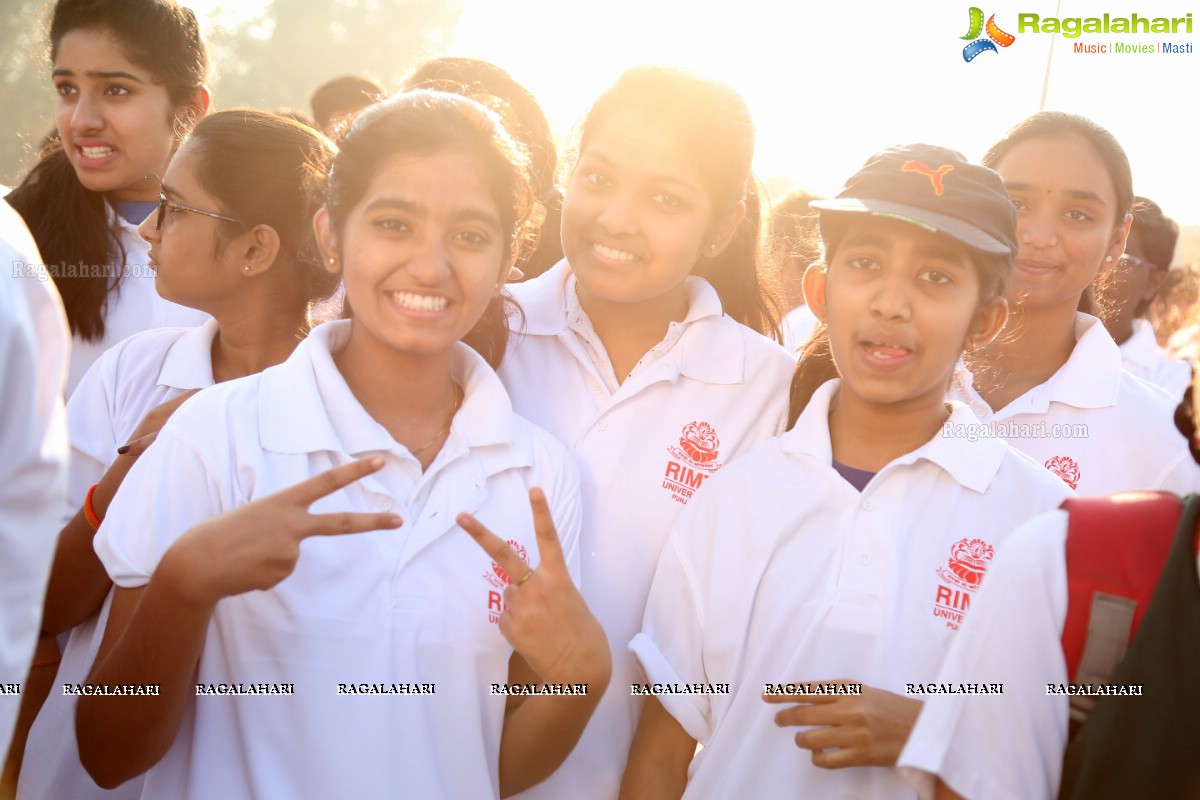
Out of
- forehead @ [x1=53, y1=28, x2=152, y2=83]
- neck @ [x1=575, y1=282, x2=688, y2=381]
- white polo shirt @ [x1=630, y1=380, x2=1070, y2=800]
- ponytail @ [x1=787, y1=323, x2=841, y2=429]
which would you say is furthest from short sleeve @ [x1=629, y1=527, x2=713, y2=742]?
forehead @ [x1=53, y1=28, x2=152, y2=83]

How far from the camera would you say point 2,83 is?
32.7 m

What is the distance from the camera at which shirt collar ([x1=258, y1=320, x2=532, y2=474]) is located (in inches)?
90.8

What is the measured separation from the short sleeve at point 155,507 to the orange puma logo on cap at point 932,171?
1.63 metres

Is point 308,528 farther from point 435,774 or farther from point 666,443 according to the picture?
point 666,443

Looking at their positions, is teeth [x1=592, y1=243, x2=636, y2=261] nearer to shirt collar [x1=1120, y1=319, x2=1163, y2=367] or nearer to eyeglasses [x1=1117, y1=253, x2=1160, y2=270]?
shirt collar [x1=1120, y1=319, x2=1163, y2=367]

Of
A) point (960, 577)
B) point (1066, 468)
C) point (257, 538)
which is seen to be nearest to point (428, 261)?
point (257, 538)

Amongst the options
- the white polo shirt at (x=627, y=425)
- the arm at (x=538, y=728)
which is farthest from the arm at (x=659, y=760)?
the arm at (x=538, y=728)

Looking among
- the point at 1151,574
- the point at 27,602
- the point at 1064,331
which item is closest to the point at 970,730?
the point at 1151,574

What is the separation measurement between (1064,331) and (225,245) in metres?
2.50

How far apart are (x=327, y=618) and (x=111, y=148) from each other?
2.42 metres

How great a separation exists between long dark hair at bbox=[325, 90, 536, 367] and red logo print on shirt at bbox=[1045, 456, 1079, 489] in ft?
5.39

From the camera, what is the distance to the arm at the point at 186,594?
6.57 ft

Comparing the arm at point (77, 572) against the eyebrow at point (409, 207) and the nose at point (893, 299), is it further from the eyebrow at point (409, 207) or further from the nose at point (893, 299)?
the nose at point (893, 299)

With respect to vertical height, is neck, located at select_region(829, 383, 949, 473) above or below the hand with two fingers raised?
above
